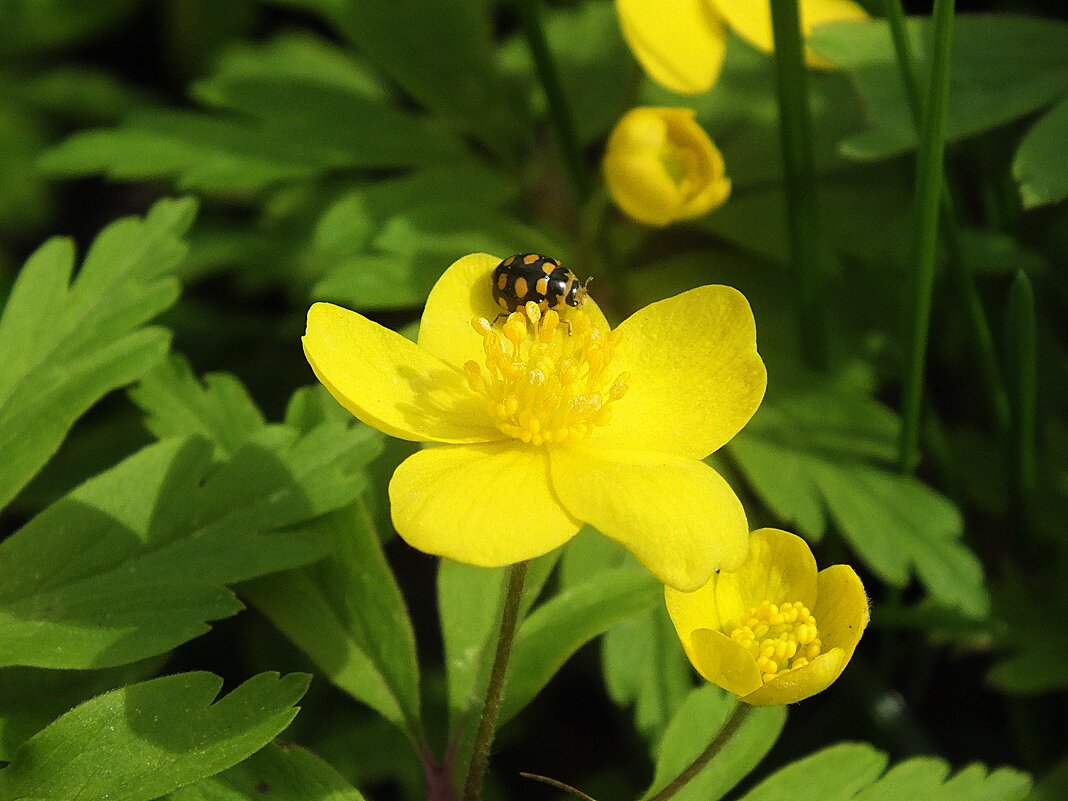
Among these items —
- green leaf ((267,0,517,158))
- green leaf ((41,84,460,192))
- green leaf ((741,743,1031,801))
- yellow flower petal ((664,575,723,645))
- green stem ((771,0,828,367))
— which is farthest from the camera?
green leaf ((267,0,517,158))

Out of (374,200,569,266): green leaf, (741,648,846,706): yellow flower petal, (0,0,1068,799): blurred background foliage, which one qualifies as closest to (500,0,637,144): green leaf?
(0,0,1068,799): blurred background foliage

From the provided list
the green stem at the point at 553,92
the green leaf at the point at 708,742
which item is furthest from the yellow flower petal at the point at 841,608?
the green stem at the point at 553,92

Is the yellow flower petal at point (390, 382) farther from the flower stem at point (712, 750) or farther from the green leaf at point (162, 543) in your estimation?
the flower stem at point (712, 750)

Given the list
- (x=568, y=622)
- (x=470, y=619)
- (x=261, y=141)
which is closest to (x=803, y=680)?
(x=568, y=622)

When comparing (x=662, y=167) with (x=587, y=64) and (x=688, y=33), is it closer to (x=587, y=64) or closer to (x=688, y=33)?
(x=688, y=33)

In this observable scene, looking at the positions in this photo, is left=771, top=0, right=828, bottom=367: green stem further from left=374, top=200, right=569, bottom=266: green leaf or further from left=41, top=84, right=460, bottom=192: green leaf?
left=41, top=84, right=460, bottom=192: green leaf

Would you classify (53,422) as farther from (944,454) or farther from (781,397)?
(944,454)
